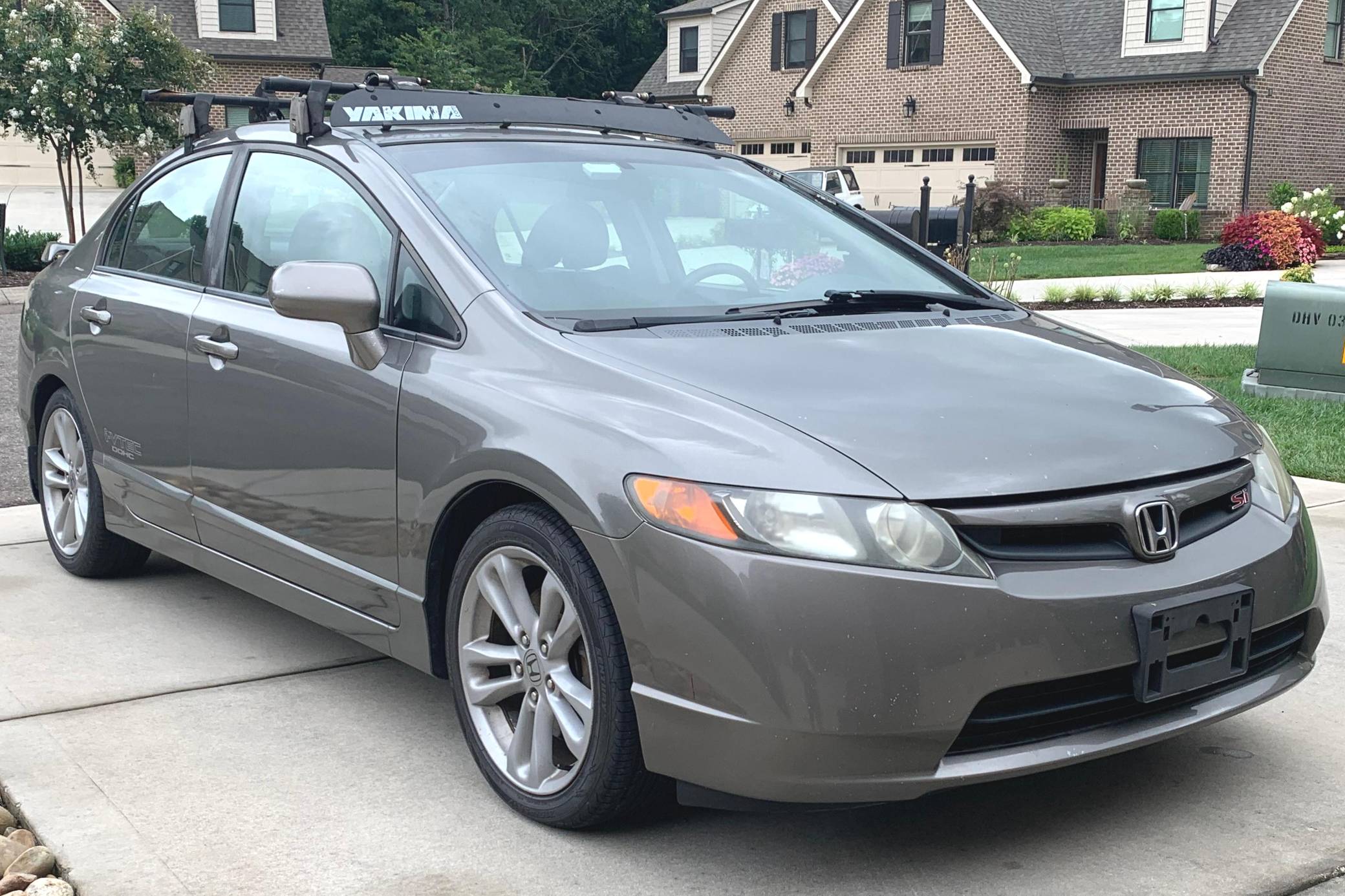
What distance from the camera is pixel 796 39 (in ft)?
125

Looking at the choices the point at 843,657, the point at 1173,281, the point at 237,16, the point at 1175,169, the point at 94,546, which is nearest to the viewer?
the point at 843,657

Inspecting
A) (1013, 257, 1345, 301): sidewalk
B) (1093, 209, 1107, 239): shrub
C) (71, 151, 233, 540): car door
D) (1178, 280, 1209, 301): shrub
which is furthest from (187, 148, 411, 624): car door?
(1093, 209, 1107, 239): shrub

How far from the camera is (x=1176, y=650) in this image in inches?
117

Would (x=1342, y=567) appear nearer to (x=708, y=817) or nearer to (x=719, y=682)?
(x=708, y=817)

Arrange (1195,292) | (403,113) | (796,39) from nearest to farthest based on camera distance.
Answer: (403,113), (1195,292), (796,39)

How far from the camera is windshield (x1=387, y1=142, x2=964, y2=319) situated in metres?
3.75

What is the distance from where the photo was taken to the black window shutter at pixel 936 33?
33781 millimetres

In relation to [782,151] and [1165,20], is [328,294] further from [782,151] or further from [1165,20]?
[782,151]

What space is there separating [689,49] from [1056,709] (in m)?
41.0

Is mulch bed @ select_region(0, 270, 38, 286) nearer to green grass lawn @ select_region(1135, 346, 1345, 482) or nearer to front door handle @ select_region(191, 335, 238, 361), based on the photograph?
green grass lawn @ select_region(1135, 346, 1345, 482)

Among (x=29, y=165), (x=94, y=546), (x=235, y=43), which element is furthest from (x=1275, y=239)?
(x=29, y=165)

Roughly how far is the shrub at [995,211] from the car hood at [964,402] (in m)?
27.4

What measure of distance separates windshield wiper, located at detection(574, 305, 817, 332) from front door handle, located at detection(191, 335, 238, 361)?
128 centimetres

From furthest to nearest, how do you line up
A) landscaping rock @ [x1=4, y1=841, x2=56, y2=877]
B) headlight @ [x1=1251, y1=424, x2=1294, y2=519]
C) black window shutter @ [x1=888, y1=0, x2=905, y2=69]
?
black window shutter @ [x1=888, y1=0, x2=905, y2=69]
headlight @ [x1=1251, y1=424, x2=1294, y2=519]
landscaping rock @ [x1=4, y1=841, x2=56, y2=877]
